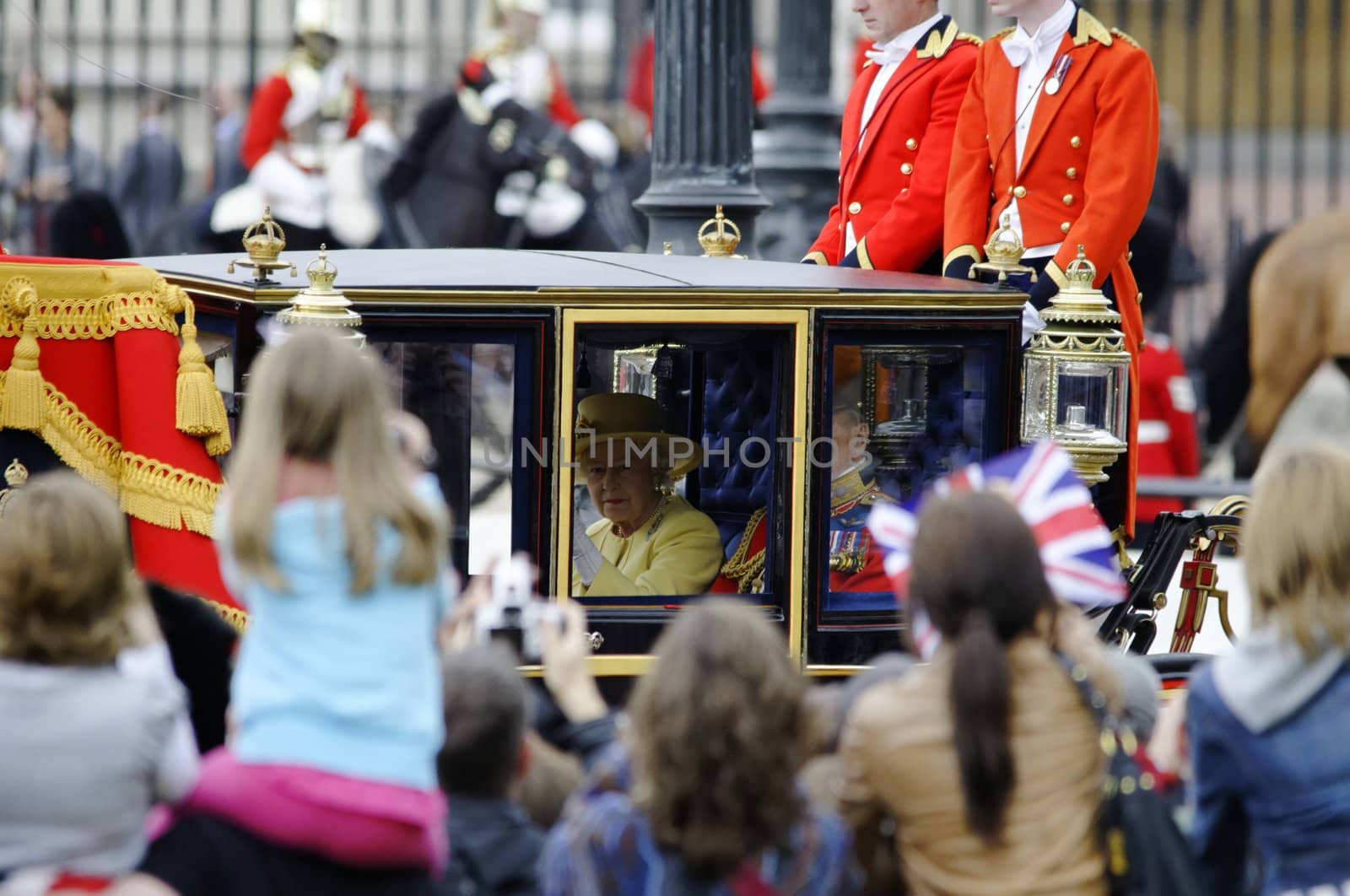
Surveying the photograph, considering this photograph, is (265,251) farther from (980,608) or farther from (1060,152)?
(1060,152)

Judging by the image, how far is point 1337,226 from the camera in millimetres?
6035

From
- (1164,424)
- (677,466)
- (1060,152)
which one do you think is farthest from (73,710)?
(1164,424)

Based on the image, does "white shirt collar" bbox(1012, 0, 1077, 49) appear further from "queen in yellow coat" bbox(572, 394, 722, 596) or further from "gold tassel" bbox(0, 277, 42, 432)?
"gold tassel" bbox(0, 277, 42, 432)

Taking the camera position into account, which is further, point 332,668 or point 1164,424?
point 1164,424

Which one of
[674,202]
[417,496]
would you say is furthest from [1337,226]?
[417,496]

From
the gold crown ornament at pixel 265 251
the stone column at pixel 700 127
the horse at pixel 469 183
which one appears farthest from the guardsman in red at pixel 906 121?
the horse at pixel 469 183

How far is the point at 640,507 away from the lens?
4867mm

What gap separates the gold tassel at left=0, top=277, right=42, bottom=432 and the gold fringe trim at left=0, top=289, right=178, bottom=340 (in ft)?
0.16

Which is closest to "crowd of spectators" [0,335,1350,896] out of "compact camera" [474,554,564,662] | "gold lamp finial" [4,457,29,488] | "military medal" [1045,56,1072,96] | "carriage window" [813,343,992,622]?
"compact camera" [474,554,564,662]

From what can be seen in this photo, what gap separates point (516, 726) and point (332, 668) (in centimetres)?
27

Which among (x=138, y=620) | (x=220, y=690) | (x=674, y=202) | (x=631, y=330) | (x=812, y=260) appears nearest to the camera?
(x=138, y=620)

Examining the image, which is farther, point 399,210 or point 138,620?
point 399,210

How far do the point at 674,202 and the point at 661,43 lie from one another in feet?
1.74

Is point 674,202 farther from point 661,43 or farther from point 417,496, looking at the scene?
point 417,496
